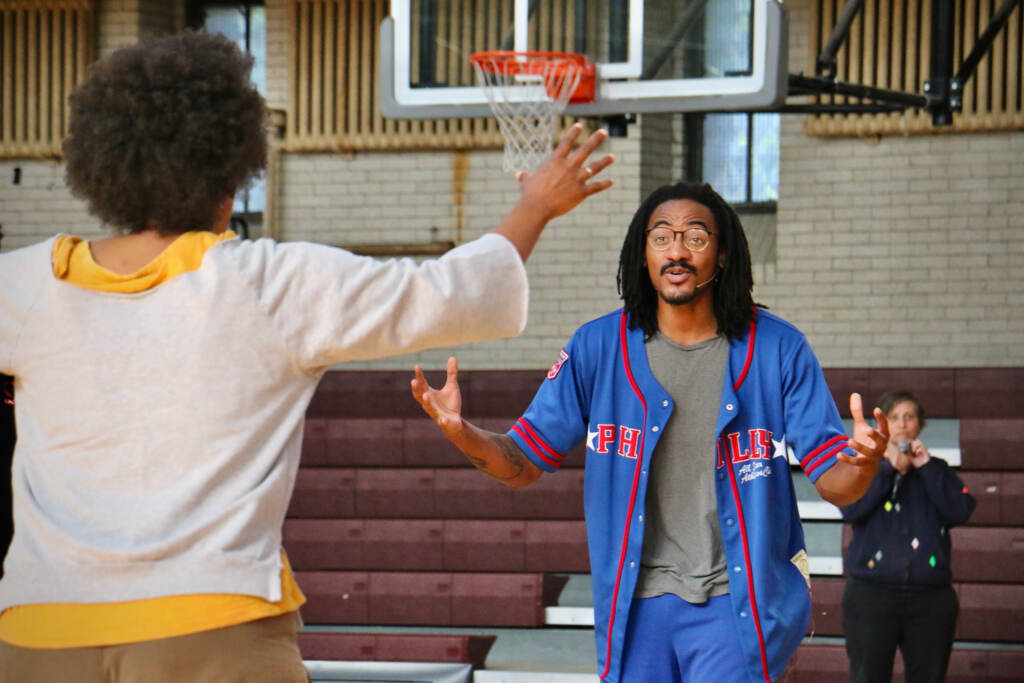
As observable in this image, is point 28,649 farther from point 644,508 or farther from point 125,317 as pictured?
point 644,508

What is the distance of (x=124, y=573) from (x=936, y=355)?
8522 millimetres

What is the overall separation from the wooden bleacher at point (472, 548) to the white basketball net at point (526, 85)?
2261 mm

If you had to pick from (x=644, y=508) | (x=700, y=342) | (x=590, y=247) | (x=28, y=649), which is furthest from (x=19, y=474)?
(x=590, y=247)

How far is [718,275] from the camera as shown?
3357mm

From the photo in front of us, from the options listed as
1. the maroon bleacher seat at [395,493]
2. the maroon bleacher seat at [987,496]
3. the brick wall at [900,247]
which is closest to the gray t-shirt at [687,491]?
the maroon bleacher seat at [987,496]

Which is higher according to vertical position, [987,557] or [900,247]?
[900,247]

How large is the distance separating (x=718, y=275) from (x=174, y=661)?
77.6 inches

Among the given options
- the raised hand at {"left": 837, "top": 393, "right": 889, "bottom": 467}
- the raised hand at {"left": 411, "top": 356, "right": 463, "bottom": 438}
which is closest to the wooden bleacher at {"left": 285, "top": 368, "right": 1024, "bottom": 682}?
the raised hand at {"left": 837, "top": 393, "right": 889, "bottom": 467}

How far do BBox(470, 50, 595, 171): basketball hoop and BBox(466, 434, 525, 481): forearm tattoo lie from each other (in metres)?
3.28

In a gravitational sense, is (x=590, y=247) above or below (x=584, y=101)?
below

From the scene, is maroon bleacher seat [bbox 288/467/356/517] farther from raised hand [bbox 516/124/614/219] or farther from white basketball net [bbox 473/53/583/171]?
raised hand [bbox 516/124/614/219]

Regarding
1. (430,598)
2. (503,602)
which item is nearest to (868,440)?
(503,602)

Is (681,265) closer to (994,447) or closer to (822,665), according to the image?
(822,665)

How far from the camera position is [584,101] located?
21.8 feet
